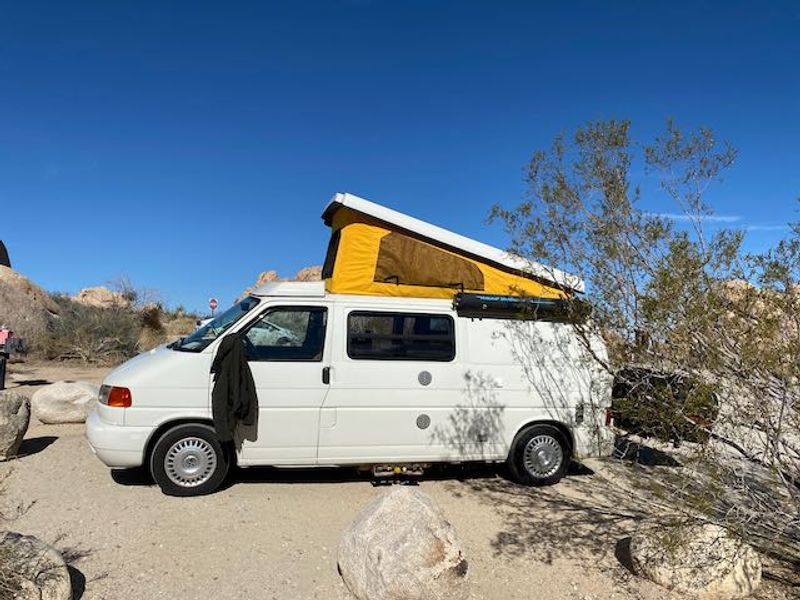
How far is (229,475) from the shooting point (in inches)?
255

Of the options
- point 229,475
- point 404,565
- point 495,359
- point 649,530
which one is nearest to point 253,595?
point 404,565

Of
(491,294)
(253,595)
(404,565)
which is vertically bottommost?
(253,595)

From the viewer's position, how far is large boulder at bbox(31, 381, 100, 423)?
897cm

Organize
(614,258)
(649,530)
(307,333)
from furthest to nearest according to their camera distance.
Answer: (307,333) < (614,258) < (649,530)

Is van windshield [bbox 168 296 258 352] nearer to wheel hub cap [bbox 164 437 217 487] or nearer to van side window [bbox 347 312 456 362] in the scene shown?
wheel hub cap [bbox 164 437 217 487]

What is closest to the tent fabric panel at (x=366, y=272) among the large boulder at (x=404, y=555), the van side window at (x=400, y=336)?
the van side window at (x=400, y=336)

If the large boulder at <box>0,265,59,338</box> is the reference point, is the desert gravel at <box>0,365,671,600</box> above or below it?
below

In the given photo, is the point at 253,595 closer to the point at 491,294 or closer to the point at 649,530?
the point at 649,530

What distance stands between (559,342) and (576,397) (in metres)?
0.64

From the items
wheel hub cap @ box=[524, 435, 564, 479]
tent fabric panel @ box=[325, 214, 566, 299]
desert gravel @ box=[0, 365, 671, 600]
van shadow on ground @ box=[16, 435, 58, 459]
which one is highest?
tent fabric panel @ box=[325, 214, 566, 299]

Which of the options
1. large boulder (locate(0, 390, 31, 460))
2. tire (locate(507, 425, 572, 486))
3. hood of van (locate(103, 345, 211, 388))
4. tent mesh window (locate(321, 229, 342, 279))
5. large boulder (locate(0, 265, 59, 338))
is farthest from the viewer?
large boulder (locate(0, 265, 59, 338))

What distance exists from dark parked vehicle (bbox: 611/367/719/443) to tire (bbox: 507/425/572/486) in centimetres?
157

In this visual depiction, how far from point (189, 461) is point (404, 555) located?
277 centimetres

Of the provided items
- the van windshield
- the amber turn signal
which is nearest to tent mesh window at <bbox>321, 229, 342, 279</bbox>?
the van windshield
